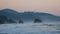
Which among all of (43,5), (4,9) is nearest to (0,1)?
(4,9)

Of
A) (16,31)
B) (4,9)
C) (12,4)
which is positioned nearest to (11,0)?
(12,4)

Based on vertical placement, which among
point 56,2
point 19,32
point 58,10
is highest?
point 56,2

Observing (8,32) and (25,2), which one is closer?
(8,32)

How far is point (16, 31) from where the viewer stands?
4.18 feet

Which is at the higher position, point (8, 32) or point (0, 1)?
point (0, 1)

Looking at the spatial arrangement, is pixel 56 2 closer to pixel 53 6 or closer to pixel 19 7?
pixel 53 6

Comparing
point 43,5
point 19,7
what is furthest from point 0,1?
point 43,5

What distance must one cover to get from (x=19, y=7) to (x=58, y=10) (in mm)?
708

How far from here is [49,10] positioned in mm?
2107

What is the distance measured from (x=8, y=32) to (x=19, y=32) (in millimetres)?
117

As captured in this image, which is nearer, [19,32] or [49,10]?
[19,32]

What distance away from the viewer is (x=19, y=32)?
4.11 ft

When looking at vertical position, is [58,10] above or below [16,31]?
above

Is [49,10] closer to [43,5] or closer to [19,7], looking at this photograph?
[43,5]
